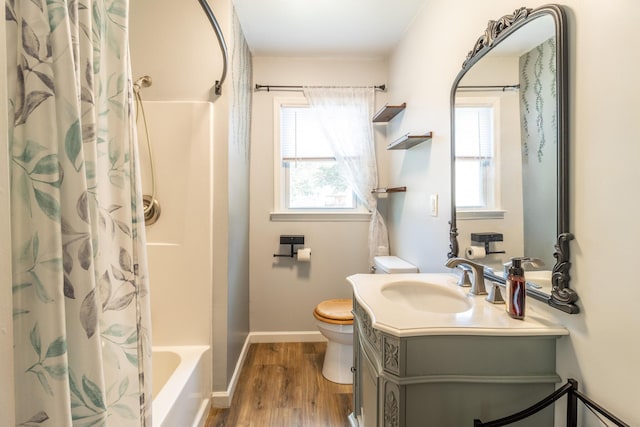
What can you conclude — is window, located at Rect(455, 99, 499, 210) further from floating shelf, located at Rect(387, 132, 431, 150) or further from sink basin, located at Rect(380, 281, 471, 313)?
sink basin, located at Rect(380, 281, 471, 313)

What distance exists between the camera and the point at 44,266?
0.49 metres

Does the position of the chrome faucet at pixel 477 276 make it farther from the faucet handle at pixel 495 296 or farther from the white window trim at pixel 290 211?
the white window trim at pixel 290 211

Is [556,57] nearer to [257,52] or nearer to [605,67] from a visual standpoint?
[605,67]

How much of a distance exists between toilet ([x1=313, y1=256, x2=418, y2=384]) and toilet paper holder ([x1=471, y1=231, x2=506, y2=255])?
2.23ft

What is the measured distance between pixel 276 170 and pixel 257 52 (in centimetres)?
98

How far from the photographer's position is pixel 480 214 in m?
1.39

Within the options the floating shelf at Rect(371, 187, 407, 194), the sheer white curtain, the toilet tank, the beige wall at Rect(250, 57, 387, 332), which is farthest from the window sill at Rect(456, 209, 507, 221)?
the beige wall at Rect(250, 57, 387, 332)

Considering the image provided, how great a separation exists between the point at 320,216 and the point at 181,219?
1.18 m

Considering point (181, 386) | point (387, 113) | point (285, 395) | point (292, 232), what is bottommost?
point (285, 395)

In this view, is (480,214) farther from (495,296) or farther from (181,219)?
(181,219)

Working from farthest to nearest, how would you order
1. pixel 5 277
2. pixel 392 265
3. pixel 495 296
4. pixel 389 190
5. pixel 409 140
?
pixel 389 190 → pixel 392 265 → pixel 409 140 → pixel 495 296 → pixel 5 277

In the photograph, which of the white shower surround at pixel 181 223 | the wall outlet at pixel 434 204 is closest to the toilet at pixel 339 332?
the wall outlet at pixel 434 204

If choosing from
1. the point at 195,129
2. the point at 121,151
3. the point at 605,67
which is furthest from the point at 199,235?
the point at 605,67

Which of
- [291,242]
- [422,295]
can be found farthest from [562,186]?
[291,242]
